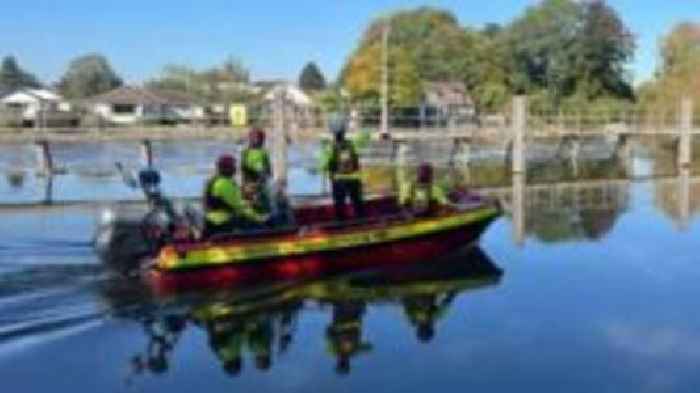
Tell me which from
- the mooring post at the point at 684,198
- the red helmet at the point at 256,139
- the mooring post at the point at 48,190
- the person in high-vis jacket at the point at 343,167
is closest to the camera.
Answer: the red helmet at the point at 256,139

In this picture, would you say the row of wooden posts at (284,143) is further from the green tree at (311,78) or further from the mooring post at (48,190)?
the green tree at (311,78)

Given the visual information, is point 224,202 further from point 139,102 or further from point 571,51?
point 571,51

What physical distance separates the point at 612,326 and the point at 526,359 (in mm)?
2126

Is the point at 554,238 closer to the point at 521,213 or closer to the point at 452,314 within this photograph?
the point at 521,213

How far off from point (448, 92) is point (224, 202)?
3070 inches

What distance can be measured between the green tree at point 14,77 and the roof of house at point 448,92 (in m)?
56.2

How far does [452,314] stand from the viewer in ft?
46.6

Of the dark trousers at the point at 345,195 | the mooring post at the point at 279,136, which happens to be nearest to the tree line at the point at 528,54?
the mooring post at the point at 279,136

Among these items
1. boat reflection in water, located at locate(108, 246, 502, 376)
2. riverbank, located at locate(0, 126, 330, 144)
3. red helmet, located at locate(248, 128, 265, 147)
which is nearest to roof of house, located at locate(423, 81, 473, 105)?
riverbank, located at locate(0, 126, 330, 144)

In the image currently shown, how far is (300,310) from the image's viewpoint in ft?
47.1

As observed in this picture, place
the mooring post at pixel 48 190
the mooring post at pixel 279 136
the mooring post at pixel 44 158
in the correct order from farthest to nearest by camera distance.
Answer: the mooring post at pixel 44 158 < the mooring post at pixel 279 136 < the mooring post at pixel 48 190

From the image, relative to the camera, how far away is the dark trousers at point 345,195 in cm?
1814

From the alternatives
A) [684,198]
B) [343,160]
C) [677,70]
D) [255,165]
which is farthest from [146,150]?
[677,70]

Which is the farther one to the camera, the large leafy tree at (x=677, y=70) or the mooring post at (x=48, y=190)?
the large leafy tree at (x=677, y=70)
